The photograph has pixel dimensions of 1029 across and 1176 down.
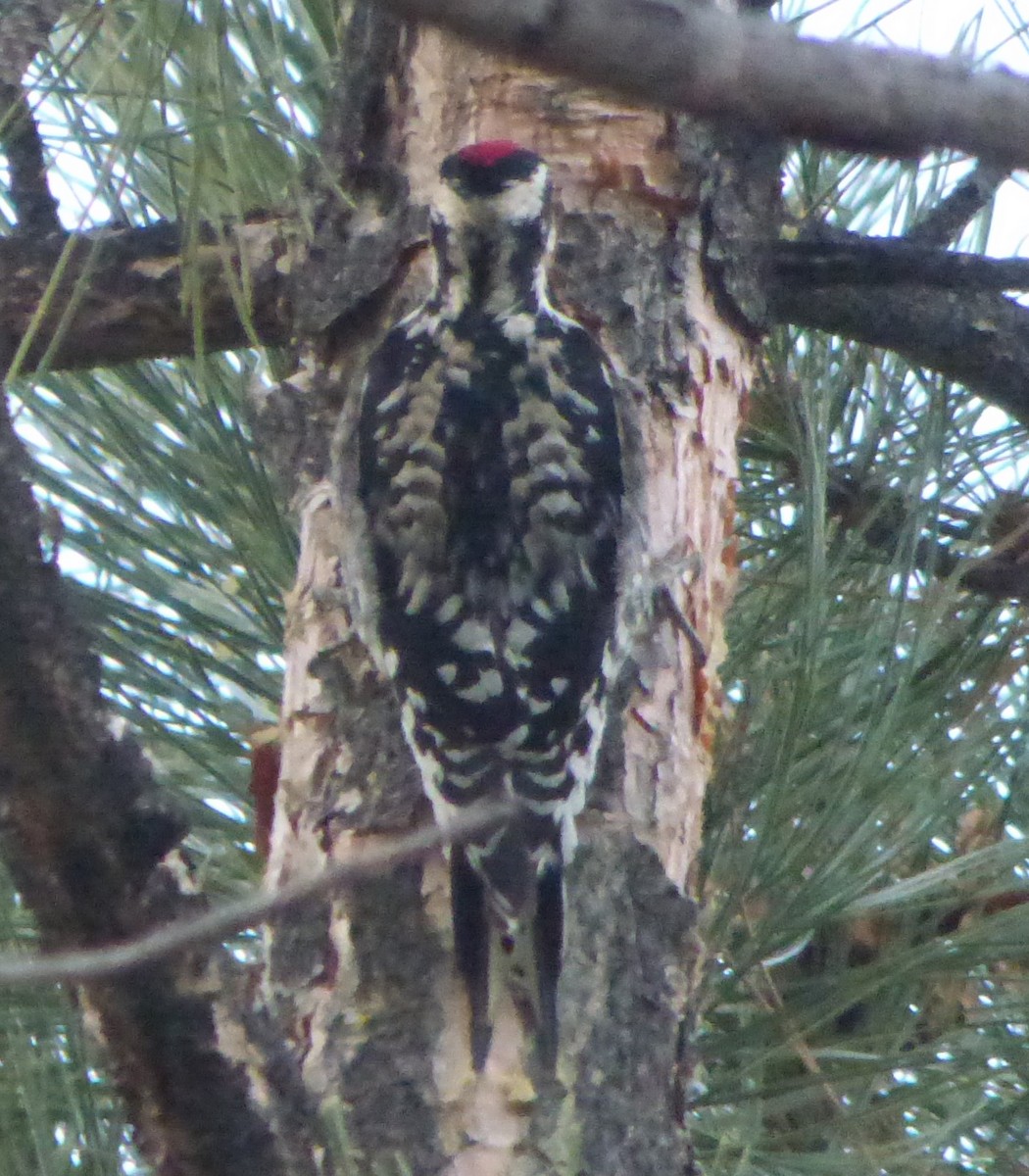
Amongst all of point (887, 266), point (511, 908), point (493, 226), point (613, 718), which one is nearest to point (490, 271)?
point (493, 226)

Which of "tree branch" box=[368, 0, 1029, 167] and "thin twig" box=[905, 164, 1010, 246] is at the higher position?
"thin twig" box=[905, 164, 1010, 246]

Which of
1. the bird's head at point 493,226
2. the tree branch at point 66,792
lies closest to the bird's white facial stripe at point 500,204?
the bird's head at point 493,226

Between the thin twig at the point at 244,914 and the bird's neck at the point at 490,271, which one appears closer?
the thin twig at the point at 244,914

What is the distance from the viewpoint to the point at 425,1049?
1.25 m

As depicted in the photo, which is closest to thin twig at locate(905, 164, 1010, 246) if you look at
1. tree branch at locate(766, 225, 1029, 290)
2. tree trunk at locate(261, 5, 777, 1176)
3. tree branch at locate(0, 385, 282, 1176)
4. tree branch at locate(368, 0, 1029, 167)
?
tree branch at locate(766, 225, 1029, 290)

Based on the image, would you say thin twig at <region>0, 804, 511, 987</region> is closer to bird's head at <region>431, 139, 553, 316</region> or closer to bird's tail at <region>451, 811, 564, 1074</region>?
bird's tail at <region>451, 811, 564, 1074</region>

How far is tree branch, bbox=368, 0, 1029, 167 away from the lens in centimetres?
39

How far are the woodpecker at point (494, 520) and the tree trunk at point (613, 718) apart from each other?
30 mm

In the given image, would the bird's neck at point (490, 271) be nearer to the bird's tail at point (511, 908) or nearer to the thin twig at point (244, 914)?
the bird's tail at point (511, 908)

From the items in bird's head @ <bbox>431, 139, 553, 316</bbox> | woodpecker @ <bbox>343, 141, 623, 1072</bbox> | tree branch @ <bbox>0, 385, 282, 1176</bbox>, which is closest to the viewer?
tree branch @ <bbox>0, 385, 282, 1176</bbox>

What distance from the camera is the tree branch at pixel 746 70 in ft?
1.30

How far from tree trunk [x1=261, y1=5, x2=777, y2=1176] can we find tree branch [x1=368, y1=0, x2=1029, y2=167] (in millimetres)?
859

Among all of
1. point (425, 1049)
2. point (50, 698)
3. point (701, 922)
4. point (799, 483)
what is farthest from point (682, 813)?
point (50, 698)

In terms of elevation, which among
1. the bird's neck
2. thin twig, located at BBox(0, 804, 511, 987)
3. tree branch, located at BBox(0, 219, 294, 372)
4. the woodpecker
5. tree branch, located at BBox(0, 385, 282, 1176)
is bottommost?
thin twig, located at BBox(0, 804, 511, 987)
